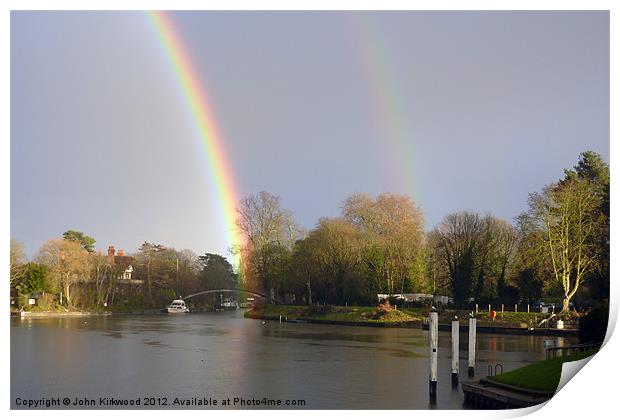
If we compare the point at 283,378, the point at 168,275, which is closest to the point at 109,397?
the point at 283,378

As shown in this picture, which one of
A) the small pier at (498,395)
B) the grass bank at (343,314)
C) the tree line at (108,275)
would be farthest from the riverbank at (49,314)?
the small pier at (498,395)

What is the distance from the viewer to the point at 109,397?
77.0ft

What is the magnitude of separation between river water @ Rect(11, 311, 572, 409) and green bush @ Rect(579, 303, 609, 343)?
3.80 metres

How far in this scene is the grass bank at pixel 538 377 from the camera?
62.7 feet

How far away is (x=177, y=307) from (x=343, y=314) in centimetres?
3455

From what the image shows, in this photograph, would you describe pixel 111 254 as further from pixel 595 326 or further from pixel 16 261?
pixel 595 326

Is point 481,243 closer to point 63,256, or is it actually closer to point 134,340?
point 134,340

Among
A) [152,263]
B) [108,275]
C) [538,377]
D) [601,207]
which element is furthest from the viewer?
[152,263]

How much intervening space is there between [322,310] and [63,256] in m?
27.3

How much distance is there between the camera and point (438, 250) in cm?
5922

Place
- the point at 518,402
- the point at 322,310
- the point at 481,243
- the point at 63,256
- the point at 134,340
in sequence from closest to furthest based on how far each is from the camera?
the point at 518,402, the point at 134,340, the point at 481,243, the point at 322,310, the point at 63,256

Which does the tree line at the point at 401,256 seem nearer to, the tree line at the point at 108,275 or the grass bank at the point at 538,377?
the tree line at the point at 108,275

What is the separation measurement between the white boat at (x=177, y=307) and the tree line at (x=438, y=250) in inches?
756

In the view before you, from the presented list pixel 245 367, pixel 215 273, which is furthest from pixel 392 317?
pixel 215 273
